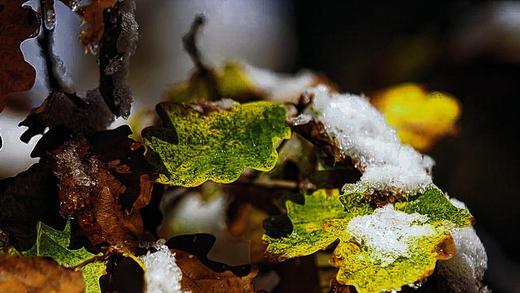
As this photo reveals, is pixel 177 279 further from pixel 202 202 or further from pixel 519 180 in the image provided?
pixel 519 180

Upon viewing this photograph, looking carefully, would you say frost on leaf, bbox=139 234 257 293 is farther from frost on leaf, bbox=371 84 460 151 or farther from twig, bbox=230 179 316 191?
frost on leaf, bbox=371 84 460 151

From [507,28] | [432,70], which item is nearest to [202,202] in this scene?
[432,70]

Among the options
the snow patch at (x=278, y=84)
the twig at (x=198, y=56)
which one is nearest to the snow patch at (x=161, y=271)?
the twig at (x=198, y=56)

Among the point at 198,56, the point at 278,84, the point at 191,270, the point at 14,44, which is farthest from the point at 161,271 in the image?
the point at 278,84

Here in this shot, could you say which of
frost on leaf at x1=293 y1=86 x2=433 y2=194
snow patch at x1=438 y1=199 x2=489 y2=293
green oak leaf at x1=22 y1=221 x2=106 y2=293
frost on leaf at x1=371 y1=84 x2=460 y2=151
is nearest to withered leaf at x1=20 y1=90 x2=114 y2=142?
green oak leaf at x1=22 y1=221 x2=106 y2=293

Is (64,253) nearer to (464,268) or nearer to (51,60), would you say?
(51,60)
